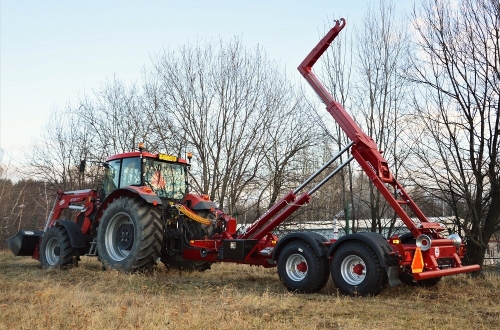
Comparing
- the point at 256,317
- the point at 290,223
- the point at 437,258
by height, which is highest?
the point at 290,223

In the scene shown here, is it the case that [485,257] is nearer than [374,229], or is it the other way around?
[485,257]

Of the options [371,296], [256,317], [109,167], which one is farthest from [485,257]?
[109,167]

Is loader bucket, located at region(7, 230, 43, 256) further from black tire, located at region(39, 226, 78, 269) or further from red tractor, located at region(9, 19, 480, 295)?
black tire, located at region(39, 226, 78, 269)

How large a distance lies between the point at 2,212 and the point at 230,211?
2053cm

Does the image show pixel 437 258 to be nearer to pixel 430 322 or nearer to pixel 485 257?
pixel 430 322

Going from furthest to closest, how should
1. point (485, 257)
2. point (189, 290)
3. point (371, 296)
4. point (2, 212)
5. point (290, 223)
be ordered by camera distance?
1. point (2, 212)
2. point (290, 223)
3. point (485, 257)
4. point (189, 290)
5. point (371, 296)

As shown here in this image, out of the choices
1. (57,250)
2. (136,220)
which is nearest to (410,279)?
(136,220)

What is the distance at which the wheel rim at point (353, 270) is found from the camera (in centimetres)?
761

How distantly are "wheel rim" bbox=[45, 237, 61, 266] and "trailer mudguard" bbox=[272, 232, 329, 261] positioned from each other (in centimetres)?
575

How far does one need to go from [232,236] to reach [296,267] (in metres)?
2.09

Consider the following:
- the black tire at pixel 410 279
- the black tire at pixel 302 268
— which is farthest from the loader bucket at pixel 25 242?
the black tire at pixel 410 279

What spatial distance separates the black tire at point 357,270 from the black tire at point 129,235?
3824 mm

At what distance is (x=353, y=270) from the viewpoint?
7.71m

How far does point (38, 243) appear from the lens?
12.7 metres
